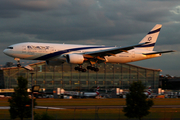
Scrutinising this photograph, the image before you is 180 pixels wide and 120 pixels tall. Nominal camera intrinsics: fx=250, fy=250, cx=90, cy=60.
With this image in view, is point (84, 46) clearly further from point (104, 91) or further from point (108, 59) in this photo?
point (104, 91)

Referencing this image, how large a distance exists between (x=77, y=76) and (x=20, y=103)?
71.4 meters

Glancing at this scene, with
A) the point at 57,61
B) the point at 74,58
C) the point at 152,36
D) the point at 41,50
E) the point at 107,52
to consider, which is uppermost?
the point at 152,36

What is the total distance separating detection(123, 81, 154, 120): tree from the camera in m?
32.8

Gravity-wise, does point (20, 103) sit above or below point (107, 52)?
below

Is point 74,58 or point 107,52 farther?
point 107,52

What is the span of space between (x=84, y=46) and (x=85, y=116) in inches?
637

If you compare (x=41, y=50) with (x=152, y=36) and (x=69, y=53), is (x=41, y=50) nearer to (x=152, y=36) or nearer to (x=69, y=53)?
(x=69, y=53)

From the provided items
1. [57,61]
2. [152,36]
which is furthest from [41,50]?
[152,36]

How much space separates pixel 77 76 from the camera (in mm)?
103188

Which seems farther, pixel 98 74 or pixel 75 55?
pixel 98 74

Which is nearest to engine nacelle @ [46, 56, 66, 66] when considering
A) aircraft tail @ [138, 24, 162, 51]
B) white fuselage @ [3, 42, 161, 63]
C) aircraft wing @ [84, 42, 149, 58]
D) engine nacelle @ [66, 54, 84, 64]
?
white fuselage @ [3, 42, 161, 63]

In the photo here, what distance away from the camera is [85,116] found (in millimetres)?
35406

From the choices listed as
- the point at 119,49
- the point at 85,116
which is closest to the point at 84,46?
the point at 119,49

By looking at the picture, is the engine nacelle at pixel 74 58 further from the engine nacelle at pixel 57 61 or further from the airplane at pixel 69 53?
the engine nacelle at pixel 57 61
